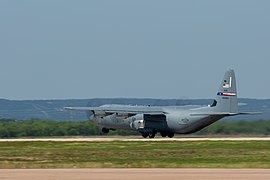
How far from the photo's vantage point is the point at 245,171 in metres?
45.6

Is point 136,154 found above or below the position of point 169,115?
below

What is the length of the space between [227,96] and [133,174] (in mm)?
45382

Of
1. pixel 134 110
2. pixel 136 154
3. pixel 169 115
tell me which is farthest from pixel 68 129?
pixel 136 154

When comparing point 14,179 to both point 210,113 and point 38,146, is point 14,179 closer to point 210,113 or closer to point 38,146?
point 38,146

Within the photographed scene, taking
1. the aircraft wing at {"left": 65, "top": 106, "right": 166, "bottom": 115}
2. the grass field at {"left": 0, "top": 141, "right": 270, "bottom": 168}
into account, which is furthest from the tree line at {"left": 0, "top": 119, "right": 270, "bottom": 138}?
the grass field at {"left": 0, "top": 141, "right": 270, "bottom": 168}

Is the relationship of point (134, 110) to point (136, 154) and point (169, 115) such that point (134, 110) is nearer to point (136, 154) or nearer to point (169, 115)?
point (169, 115)

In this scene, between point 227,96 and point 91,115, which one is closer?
point 227,96

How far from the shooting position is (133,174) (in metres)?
43.8

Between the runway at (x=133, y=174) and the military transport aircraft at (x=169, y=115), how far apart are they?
134ft

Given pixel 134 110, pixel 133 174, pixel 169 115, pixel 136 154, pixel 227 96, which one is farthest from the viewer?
pixel 134 110

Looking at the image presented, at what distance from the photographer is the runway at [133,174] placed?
137ft

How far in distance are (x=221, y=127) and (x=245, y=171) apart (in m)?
48.9

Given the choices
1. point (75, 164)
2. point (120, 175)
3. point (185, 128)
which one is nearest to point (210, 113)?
point (185, 128)

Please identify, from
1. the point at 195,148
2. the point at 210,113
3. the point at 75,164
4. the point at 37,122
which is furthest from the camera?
the point at 37,122
